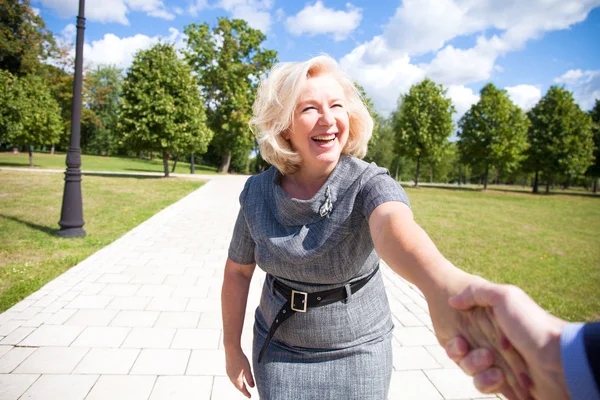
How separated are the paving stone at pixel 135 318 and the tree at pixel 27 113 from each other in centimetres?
2568

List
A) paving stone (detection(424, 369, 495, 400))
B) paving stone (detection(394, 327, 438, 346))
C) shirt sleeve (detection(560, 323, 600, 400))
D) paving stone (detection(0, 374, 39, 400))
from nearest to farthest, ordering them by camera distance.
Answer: shirt sleeve (detection(560, 323, 600, 400)) < paving stone (detection(0, 374, 39, 400)) < paving stone (detection(424, 369, 495, 400)) < paving stone (detection(394, 327, 438, 346))

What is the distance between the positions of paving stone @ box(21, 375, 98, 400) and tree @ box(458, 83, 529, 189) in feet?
125

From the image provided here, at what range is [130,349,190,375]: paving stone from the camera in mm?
3281

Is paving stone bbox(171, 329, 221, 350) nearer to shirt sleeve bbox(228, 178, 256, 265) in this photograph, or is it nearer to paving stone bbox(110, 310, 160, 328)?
paving stone bbox(110, 310, 160, 328)

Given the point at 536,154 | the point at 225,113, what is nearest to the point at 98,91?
the point at 225,113

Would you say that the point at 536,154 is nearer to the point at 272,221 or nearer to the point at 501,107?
the point at 501,107

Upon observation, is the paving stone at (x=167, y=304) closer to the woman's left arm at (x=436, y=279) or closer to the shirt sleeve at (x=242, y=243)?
the shirt sleeve at (x=242, y=243)

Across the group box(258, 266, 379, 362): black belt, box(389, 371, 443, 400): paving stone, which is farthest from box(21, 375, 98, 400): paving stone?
box(389, 371, 443, 400): paving stone

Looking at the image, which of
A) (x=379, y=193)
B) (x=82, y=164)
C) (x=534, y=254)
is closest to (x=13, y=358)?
(x=379, y=193)

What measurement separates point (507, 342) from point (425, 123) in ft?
121

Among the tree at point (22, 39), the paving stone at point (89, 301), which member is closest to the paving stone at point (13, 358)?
the paving stone at point (89, 301)

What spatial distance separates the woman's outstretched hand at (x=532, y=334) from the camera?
2.05 feet

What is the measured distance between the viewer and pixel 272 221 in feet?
5.38

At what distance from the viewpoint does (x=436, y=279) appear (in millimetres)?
931
